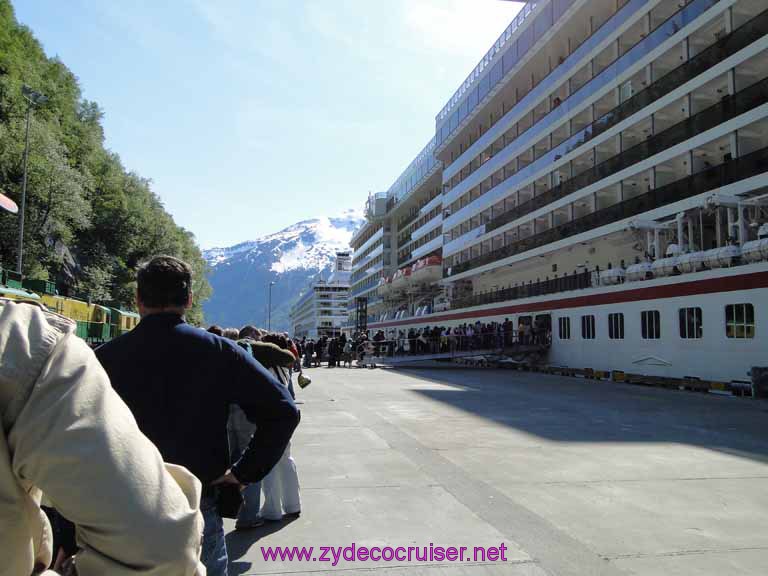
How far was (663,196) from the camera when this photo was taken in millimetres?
25281

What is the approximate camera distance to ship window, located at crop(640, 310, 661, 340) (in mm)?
23139

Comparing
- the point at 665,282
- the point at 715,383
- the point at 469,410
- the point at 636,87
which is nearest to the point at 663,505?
the point at 469,410

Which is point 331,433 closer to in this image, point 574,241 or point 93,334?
point 93,334

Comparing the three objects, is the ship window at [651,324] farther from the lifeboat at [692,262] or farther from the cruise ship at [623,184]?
the lifeboat at [692,262]

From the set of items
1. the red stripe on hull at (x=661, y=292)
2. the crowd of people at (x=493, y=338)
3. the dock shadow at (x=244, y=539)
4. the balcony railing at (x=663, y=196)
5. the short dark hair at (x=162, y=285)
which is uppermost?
the balcony railing at (x=663, y=196)

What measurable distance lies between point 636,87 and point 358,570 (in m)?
29.9

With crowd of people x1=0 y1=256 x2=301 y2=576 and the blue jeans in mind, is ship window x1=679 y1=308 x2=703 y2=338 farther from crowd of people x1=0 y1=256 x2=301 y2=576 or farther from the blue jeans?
crowd of people x1=0 y1=256 x2=301 y2=576

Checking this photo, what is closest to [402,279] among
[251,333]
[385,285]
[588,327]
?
[385,285]

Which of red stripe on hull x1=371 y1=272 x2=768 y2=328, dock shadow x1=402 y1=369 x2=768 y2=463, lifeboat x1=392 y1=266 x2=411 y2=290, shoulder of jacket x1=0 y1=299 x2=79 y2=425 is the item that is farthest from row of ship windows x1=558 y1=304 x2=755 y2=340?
lifeboat x1=392 y1=266 x2=411 y2=290

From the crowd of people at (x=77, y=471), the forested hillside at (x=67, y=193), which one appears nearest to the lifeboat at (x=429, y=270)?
the forested hillside at (x=67, y=193)

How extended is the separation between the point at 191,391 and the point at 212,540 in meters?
0.64

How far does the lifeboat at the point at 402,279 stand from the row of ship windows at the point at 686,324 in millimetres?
37597

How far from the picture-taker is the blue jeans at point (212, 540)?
93.9 inches

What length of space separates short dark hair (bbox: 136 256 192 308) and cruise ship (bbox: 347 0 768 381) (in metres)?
19.3
